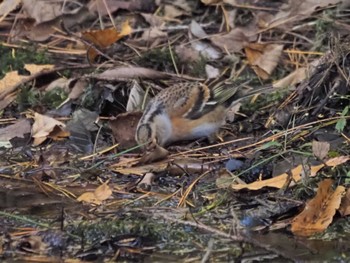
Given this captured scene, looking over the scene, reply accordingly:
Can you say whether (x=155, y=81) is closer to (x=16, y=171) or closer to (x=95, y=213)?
(x=16, y=171)

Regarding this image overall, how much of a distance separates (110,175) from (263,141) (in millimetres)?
1029

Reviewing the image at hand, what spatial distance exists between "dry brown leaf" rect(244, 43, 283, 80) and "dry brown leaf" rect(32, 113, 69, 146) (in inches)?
71.0

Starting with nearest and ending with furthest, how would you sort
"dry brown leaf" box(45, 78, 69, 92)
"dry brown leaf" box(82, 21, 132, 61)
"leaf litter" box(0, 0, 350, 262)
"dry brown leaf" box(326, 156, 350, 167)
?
"leaf litter" box(0, 0, 350, 262)
"dry brown leaf" box(326, 156, 350, 167)
"dry brown leaf" box(45, 78, 69, 92)
"dry brown leaf" box(82, 21, 132, 61)

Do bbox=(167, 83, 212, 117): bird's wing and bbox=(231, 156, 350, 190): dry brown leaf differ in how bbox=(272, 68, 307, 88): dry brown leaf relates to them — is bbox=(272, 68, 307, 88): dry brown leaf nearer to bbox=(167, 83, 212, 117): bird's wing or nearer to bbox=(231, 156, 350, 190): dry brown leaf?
bbox=(167, 83, 212, 117): bird's wing

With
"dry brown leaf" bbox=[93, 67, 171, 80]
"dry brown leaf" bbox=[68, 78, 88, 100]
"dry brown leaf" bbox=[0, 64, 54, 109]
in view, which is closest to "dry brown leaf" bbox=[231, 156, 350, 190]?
"dry brown leaf" bbox=[93, 67, 171, 80]

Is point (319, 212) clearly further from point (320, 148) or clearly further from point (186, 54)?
point (186, 54)

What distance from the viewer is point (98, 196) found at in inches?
205

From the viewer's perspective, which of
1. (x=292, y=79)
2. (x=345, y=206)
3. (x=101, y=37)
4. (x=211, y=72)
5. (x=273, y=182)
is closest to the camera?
(x=345, y=206)

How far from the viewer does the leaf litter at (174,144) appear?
4.69 metres

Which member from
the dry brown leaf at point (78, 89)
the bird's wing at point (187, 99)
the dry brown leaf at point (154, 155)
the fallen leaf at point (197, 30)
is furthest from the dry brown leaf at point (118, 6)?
the dry brown leaf at point (154, 155)

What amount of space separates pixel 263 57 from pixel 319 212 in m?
2.90

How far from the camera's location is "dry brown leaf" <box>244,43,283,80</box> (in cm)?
740

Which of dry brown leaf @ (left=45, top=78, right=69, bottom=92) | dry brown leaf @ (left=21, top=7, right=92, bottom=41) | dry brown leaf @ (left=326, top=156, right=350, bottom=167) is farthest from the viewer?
dry brown leaf @ (left=21, top=7, right=92, bottom=41)

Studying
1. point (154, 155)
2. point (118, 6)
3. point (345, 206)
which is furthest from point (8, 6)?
point (345, 206)
